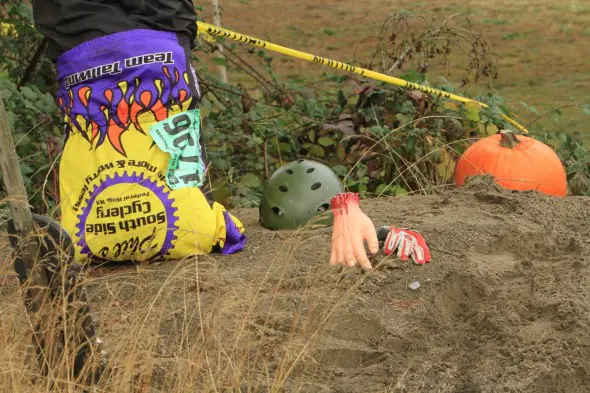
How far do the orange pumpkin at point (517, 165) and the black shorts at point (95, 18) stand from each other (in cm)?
202

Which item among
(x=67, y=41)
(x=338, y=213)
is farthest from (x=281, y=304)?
(x=67, y=41)

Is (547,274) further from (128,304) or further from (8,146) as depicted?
(8,146)

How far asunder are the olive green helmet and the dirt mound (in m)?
0.14

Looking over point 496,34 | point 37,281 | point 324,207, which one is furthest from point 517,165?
point 496,34

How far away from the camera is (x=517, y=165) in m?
5.65

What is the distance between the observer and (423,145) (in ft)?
20.7

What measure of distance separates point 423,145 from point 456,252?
210 centimetres

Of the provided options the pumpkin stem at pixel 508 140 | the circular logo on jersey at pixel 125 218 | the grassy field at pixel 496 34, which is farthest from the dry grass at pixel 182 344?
the grassy field at pixel 496 34

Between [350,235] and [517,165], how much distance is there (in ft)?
6.47

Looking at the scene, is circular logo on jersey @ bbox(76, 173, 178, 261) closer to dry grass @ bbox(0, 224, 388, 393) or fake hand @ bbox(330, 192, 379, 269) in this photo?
dry grass @ bbox(0, 224, 388, 393)

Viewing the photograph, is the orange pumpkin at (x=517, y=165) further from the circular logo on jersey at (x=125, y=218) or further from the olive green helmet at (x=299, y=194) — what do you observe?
the circular logo on jersey at (x=125, y=218)

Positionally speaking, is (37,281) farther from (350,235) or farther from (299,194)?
(299,194)

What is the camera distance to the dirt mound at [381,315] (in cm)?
311

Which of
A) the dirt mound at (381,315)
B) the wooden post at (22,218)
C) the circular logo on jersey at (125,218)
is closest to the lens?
the wooden post at (22,218)
